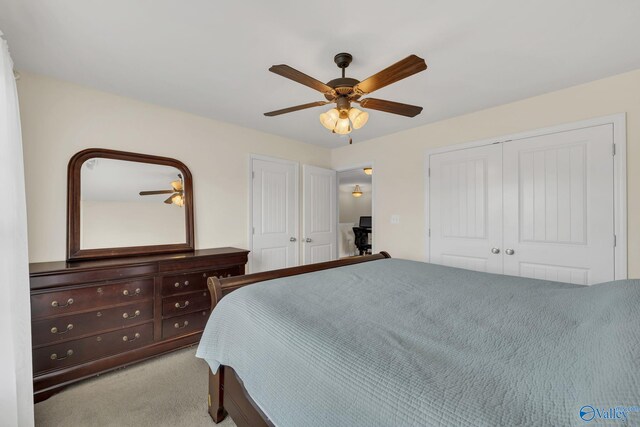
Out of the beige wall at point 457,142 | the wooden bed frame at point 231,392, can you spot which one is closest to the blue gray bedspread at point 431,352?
the wooden bed frame at point 231,392

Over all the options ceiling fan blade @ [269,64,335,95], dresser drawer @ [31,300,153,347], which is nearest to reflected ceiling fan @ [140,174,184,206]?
dresser drawer @ [31,300,153,347]

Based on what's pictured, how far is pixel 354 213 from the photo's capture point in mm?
9555

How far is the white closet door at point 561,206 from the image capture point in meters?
2.26

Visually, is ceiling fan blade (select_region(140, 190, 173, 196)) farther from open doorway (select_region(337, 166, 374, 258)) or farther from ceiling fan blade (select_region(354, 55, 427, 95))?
open doorway (select_region(337, 166, 374, 258))

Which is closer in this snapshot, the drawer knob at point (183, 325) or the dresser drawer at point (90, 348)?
the dresser drawer at point (90, 348)

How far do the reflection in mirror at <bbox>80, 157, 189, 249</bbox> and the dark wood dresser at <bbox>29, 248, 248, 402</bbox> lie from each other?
279 mm

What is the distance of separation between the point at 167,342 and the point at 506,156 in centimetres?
376

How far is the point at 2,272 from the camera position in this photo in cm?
137

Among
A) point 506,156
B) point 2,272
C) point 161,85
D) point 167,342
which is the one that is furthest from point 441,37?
point 167,342

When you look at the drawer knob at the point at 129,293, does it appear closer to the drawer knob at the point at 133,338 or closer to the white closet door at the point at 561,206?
the drawer knob at the point at 133,338

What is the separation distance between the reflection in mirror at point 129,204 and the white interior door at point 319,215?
1.71 m

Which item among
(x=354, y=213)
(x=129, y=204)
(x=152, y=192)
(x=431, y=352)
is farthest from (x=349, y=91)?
(x=354, y=213)

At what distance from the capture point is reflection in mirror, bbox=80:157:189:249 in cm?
242

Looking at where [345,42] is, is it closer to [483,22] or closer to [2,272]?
[483,22]
